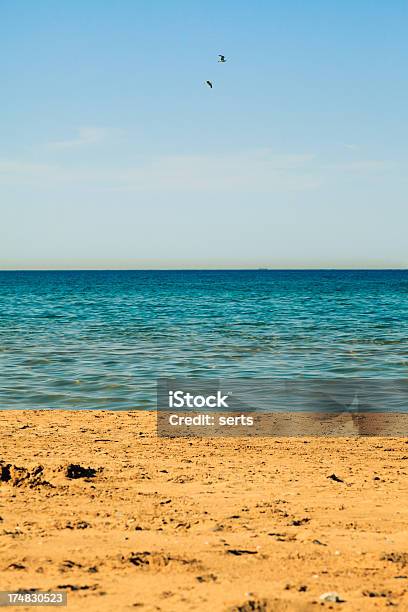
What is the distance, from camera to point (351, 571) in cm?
505

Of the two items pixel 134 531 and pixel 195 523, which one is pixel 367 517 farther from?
pixel 134 531

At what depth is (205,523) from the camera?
611 centimetres

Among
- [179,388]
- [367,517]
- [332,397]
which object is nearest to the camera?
[367,517]

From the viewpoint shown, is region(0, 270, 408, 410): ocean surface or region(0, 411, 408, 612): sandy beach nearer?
region(0, 411, 408, 612): sandy beach

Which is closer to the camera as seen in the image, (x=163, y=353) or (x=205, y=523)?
(x=205, y=523)

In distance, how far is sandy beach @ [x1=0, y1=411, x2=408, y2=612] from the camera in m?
4.73

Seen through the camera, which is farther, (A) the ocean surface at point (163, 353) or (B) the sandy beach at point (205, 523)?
(A) the ocean surface at point (163, 353)

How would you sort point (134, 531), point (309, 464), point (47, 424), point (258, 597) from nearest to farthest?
point (258, 597)
point (134, 531)
point (309, 464)
point (47, 424)

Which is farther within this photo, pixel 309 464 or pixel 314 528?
pixel 309 464

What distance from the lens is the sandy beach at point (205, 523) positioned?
4727 millimetres

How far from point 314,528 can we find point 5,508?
3.03 metres

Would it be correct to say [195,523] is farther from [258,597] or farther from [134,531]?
[258,597]

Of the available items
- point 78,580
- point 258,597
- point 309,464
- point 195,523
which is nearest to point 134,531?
point 195,523

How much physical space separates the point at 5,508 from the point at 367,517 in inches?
141
